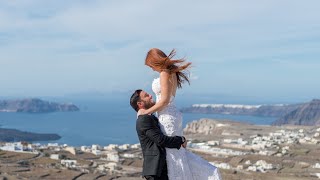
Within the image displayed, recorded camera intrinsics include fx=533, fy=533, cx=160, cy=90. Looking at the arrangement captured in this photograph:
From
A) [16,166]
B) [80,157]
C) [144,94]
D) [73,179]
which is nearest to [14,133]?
[80,157]

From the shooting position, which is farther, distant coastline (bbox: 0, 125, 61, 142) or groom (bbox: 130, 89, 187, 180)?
distant coastline (bbox: 0, 125, 61, 142)

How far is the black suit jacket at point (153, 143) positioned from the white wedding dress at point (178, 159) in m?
0.09

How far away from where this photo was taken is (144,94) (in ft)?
17.9

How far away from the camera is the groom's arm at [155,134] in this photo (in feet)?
16.8

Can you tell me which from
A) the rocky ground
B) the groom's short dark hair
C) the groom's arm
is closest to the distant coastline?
the rocky ground

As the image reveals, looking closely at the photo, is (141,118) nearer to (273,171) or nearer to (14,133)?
(273,171)

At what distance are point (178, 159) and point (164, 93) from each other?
0.67m

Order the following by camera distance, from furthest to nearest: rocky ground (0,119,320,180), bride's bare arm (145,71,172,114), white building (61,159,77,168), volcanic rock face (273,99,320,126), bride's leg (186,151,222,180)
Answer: volcanic rock face (273,99,320,126) < white building (61,159,77,168) < rocky ground (0,119,320,180) < bride's leg (186,151,222,180) < bride's bare arm (145,71,172,114)

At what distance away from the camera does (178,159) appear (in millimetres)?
5301

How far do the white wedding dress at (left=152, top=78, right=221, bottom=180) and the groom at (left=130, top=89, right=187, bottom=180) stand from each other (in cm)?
A: 8

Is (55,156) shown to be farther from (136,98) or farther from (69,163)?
(136,98)

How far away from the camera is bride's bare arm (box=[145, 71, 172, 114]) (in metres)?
5.26

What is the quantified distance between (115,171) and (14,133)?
208 feet

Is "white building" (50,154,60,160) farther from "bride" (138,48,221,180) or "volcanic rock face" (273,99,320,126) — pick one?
"volcanic rock face" (273,99,320,126)
